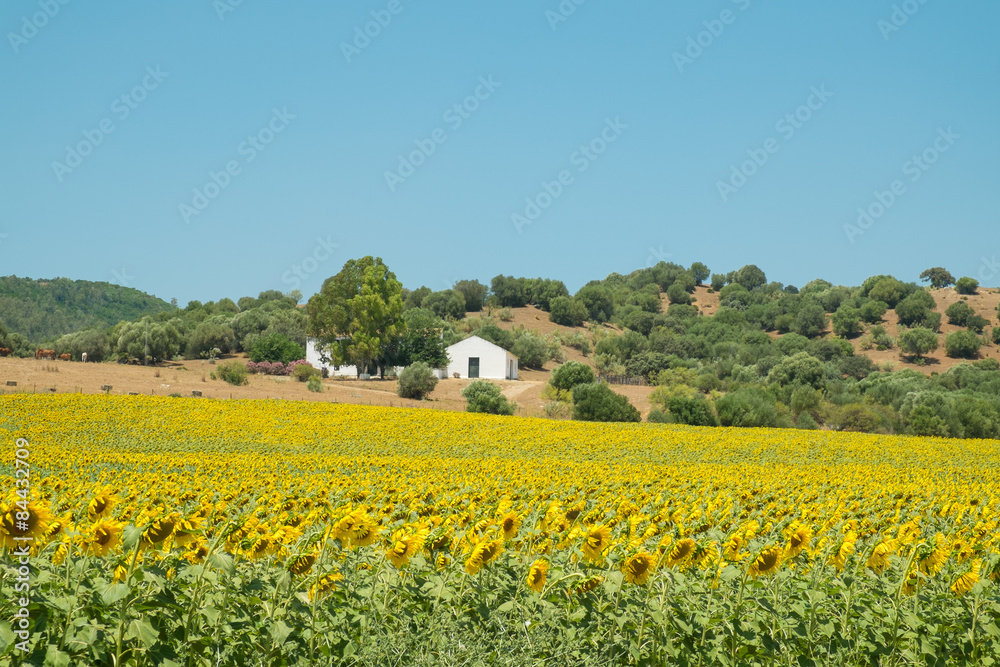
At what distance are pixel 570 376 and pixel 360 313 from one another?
1722 cm

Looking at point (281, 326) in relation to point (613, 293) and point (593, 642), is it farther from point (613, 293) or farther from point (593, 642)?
point (593, 642)

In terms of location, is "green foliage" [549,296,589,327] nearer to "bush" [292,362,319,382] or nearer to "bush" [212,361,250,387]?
"bush" [292,362,319,382]

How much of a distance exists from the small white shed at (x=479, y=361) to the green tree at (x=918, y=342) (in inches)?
1936

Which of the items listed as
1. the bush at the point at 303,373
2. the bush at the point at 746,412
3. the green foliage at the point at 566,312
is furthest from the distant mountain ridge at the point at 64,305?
the bush at the point at 746,412

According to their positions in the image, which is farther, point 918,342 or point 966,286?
point 966,286

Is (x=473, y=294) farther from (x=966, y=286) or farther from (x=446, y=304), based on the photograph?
(x=966, y=286)

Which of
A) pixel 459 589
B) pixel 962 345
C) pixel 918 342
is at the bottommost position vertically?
pixel 459 589

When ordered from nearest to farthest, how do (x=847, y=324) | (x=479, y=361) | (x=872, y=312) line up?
(x=479, y=361)
(x=847, y=324)
(x=872, y=312)

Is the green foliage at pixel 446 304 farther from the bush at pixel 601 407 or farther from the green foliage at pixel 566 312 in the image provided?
the bush at pixel 601 407

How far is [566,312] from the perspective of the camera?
333 ft

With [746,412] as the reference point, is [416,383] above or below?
above

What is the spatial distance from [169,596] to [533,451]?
61.0 feet

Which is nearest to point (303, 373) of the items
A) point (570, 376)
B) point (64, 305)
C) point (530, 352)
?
point (570, 376)

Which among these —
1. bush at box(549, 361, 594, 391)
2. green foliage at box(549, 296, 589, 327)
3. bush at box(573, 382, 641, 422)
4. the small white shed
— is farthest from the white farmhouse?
green foliage at box(549, 296, 589, 327)
